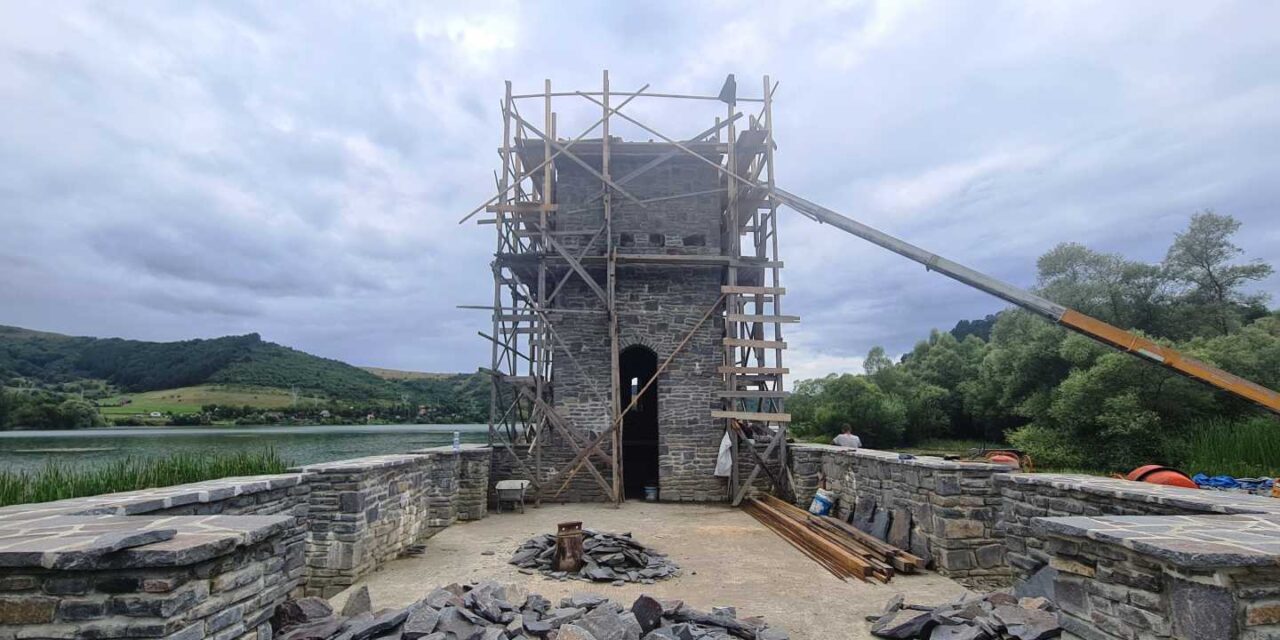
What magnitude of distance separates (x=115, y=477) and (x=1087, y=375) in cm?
2312

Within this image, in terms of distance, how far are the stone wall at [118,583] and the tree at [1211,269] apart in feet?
100

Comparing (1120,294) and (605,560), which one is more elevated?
(1120,294)

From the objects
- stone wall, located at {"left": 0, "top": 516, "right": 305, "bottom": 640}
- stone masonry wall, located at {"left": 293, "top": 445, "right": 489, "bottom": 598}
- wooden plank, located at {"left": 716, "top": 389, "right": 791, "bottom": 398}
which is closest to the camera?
stone wall, located at {"left": 0, "top": 516, "right": 305, "bottom": 640}

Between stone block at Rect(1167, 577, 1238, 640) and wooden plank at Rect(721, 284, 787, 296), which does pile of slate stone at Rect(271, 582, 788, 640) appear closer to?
stone block at Rect(1167, 577, 1238, 640)

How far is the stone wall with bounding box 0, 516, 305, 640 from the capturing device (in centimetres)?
250

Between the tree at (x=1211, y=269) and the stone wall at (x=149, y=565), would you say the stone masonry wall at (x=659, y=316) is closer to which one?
the stone wall at (x=149, y=565)

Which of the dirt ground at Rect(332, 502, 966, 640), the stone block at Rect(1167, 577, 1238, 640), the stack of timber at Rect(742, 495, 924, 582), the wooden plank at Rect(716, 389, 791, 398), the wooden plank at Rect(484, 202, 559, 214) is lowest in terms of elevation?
the dirt ground at Rect(332, 502, 966, 640)

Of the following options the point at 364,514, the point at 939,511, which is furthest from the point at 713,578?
the point at 364,514

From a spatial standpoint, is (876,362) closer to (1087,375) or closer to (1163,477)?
(1087,375)

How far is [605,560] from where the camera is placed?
657 cm

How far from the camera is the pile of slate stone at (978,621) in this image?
3945mm

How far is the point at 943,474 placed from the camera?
6.45 meters

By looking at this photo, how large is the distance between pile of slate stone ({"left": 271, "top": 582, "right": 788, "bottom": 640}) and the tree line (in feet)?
50.6

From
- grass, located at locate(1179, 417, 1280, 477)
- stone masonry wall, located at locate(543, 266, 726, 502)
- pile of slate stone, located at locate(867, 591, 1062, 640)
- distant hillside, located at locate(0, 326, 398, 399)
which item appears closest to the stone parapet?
pile of slate stone, located at locate(867, 591, 1062, 640)
